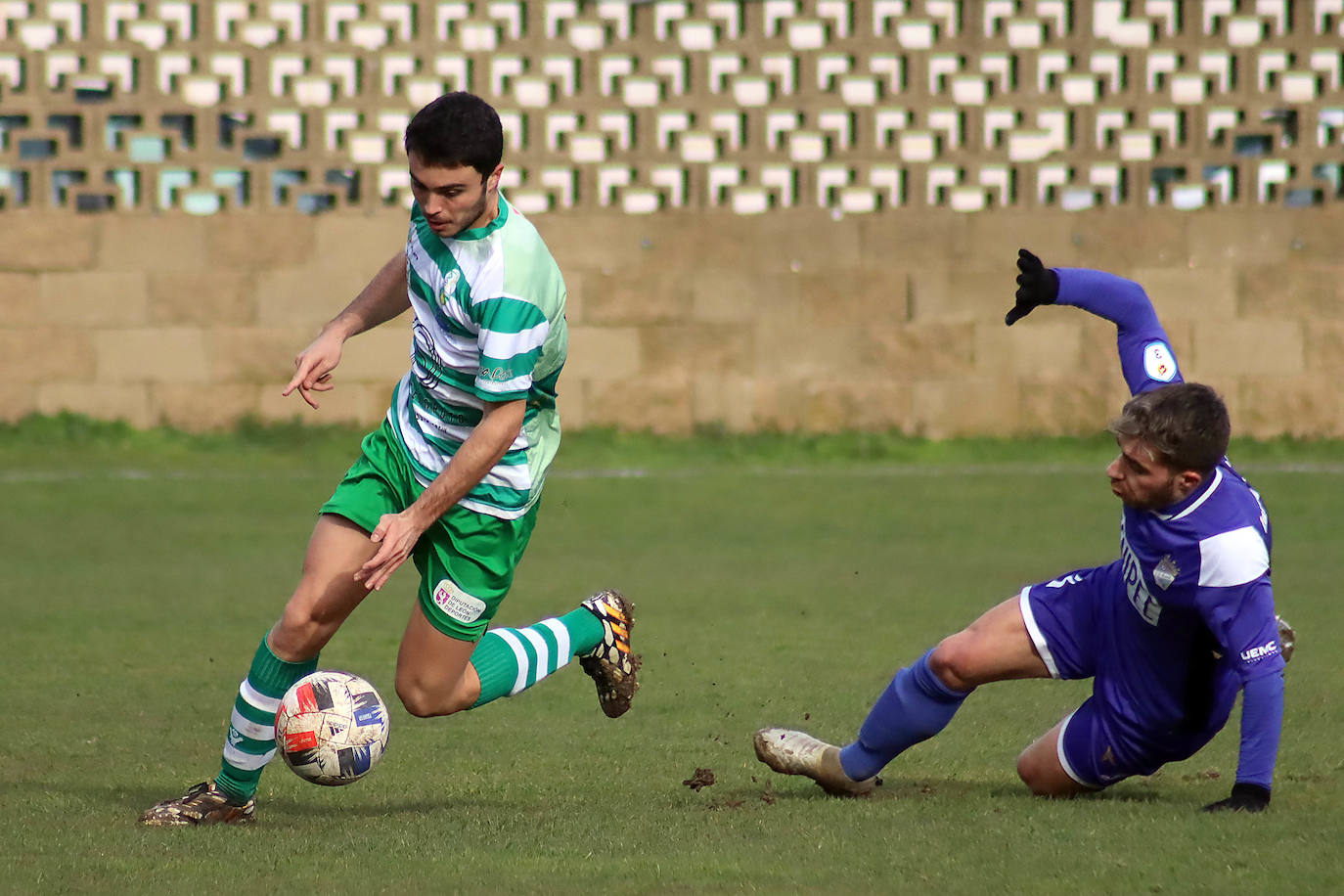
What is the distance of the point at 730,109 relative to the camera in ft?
49.0

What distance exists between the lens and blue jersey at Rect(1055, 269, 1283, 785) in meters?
4.38

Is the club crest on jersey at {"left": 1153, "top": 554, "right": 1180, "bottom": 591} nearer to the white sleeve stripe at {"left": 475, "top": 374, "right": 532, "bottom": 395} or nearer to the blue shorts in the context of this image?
the blue shorts

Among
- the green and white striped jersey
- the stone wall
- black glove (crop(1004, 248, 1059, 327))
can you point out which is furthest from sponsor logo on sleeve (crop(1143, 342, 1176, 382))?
the stone wall

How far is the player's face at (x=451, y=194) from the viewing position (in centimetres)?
444

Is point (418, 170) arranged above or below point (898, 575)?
above

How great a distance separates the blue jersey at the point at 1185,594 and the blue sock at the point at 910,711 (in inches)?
17.5

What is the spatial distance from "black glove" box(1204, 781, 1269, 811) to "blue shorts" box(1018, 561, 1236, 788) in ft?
0.93

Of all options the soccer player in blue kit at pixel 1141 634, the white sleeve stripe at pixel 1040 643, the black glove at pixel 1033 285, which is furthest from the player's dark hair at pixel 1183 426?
the white sleeve stripe at pixel 1040 643

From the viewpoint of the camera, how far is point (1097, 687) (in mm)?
4801

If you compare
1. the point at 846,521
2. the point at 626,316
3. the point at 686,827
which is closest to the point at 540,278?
the point at 686,827

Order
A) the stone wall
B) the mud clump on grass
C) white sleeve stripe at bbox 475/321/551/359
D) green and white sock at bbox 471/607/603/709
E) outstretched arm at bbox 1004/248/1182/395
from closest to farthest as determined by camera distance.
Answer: white sleeve stripe at bbox 475/321/551/359 → outstretched arm at bbox 1004/248/1182/395 → the mud clump on grass → green and white sock at bbox 471/607/603/709 → the stone wall

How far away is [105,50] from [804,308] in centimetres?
624

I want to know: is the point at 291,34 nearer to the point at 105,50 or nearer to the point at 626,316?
the point at 105,50

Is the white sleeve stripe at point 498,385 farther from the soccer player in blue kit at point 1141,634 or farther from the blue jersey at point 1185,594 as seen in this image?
the blue jersey at point 1185,594
